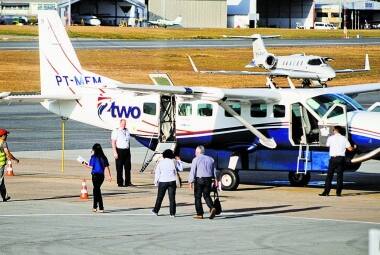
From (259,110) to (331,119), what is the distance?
195cm

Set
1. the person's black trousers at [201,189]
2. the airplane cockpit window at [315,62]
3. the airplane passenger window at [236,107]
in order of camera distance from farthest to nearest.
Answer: the airplane cockpit window at [315,62], the airplane passenger window at [236,107], the person's black trousers at [201,189]

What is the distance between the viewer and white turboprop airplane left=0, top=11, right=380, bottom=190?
83.1 ft

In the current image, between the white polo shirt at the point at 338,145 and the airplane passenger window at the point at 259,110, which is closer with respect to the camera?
the white polo shirt at the point at 338,145

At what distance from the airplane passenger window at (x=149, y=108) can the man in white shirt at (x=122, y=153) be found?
4.75ft

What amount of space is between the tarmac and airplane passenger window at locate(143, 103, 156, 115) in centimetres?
169

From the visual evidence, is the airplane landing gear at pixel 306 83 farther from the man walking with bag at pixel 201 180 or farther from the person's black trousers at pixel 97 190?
the man walking with bag at pixel 201 180

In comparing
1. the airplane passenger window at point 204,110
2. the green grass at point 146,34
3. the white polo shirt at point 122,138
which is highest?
the green grass at point 146,34

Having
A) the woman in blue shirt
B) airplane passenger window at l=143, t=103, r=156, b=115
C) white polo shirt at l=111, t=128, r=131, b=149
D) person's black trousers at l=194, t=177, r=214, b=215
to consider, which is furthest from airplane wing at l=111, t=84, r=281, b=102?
person's black trousers at l=194, t=177, r=214, b=215

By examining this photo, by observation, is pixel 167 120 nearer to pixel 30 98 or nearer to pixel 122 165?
pixel 122 165

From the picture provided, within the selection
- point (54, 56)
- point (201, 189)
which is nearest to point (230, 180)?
point (201, 189)

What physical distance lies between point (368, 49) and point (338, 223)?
69.3 meters

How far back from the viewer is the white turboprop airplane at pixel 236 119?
2533 cm

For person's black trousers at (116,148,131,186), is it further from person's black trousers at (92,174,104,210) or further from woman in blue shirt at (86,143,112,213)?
person's black trousers at (92,174,104,210)

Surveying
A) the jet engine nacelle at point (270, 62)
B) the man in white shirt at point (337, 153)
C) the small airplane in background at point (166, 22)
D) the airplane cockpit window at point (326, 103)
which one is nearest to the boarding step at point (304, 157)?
the airplane cockpit window at point (326, 103)
